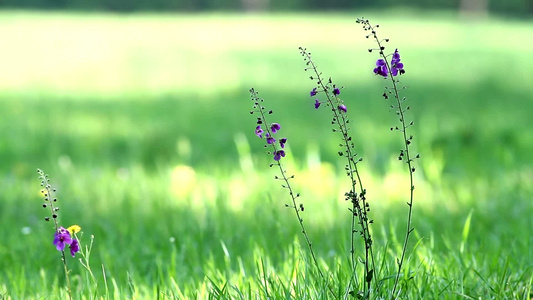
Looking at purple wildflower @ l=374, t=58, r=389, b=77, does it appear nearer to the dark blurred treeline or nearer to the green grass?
the green grass

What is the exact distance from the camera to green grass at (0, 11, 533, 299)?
229 cm

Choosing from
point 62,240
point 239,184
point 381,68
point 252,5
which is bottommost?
point 62,240

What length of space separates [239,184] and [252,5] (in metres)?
47.0

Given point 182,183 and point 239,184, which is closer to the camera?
point 182,183

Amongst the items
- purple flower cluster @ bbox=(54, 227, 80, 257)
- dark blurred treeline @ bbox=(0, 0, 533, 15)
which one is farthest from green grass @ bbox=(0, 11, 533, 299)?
dark blurred treeline @ bbox=(0, 0, 533, 15)

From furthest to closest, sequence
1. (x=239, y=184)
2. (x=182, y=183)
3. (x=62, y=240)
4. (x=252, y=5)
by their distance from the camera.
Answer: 1. (x=252, y=5)
2. (x=239, y=184)
3. (x=182, y=183)
4. (x=62, y=240)

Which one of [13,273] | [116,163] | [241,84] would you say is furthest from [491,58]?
[13,273]

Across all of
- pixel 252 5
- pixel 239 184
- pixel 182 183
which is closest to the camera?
pixel 182 183

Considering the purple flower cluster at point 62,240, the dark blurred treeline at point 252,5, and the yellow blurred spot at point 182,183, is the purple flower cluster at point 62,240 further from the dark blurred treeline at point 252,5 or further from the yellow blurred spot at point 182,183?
the dark blurred treeline at point 252,5

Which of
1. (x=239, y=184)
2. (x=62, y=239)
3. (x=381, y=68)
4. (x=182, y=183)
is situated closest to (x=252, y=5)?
(x=239, y=184)

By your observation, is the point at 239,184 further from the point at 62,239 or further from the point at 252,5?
the point at 252,5

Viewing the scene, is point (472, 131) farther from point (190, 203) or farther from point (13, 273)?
point (13, 273)

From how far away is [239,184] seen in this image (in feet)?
13.1

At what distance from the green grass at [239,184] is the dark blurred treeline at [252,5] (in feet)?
132
